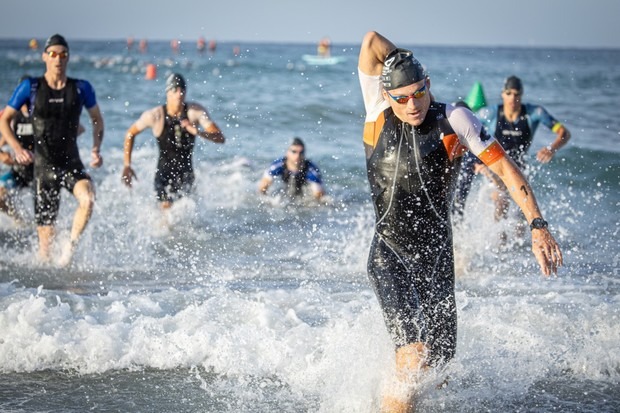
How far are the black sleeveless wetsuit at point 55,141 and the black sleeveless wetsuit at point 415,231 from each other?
403 cm

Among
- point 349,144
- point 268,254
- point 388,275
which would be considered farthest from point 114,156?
point 388,275

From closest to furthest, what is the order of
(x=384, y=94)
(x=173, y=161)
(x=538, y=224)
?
1. (x=538, y=224)
2. (x=384, y=94)
3. (x=173, y=161)

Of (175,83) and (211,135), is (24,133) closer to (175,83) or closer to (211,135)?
(175,83)

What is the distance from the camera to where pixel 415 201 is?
4.15 m

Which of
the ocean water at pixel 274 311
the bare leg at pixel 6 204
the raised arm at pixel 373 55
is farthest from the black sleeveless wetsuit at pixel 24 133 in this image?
the raised arm at pixel 373 55

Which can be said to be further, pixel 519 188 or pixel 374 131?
pixel 374 131

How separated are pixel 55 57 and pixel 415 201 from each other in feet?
14.4

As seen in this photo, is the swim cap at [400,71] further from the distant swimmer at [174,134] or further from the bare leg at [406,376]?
the distant swimmer at [174,134]

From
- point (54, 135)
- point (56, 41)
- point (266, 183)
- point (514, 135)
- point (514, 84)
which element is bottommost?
point (266, 183)

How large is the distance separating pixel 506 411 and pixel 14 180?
666cm

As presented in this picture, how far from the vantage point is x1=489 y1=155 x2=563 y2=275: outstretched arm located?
147 inches

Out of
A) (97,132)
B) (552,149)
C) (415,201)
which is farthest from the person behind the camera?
(552,149)

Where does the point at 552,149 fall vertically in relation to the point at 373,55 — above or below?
below

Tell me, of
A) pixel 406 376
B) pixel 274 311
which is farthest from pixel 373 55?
pixel 274 311
